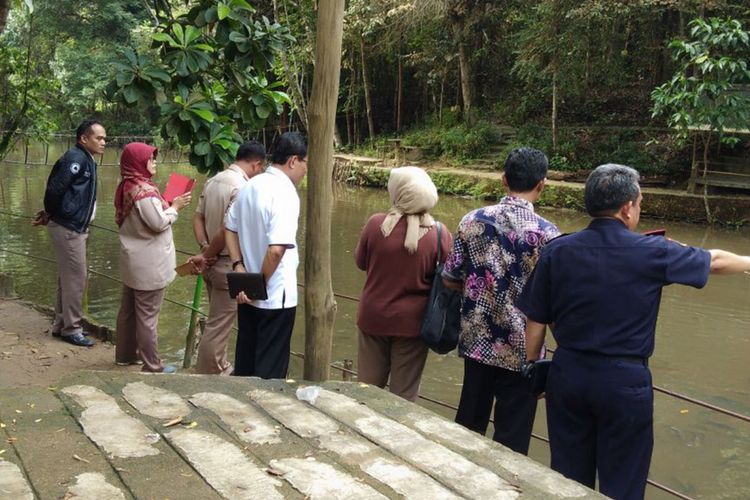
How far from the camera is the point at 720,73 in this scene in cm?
1402

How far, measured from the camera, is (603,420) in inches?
110

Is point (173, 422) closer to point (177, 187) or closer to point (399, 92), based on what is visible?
point (177, 187)

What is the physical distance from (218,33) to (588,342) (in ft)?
9.96

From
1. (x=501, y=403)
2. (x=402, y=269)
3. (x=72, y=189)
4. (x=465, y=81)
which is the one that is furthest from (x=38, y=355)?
(x=465, y=81)

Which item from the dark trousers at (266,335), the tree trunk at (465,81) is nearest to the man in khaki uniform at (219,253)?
the dark trousers at (266,335)

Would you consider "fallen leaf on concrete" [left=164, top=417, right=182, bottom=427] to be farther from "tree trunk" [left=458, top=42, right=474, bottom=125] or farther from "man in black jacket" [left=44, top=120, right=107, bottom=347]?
"tree trunk" [left=458, top=42, right=474, bottom=125]

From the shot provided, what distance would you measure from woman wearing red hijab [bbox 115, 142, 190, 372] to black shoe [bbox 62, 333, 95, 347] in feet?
2.38

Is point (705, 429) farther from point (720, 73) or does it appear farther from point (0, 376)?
point (720, 73)

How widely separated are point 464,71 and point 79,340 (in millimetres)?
18602

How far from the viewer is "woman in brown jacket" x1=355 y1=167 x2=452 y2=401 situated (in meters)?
3.66

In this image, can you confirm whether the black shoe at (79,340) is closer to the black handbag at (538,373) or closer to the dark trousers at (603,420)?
the black handbag at (538,373)

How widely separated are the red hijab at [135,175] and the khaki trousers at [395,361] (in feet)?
5.59

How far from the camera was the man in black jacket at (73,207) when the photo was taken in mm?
5203

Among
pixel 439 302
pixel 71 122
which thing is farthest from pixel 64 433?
pixel 71 122
